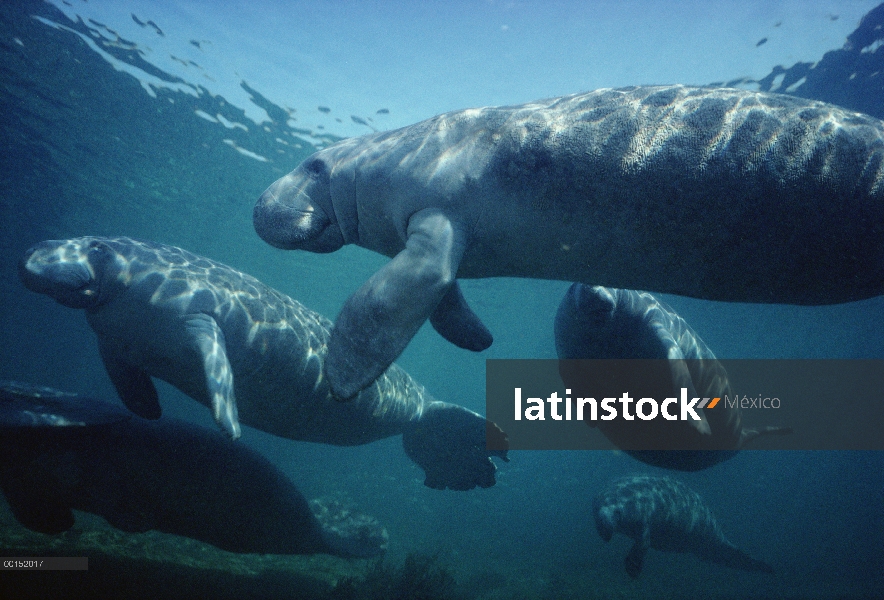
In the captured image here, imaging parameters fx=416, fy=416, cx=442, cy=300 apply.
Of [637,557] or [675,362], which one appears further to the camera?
[637,557]

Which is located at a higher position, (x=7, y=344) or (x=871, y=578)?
(x=7, y=344)

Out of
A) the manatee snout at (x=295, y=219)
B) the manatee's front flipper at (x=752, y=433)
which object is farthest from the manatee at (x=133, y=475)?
the manatee's front flipper at (x=752, y=433)

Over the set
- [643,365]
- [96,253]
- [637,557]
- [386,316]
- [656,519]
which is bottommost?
[637,557]

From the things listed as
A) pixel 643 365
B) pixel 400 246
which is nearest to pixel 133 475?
pixel 400 246

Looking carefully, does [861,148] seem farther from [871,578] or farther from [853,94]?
[871,578]

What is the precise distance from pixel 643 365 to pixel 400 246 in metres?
3.01

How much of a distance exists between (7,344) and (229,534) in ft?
182

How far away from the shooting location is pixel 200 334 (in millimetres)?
3945

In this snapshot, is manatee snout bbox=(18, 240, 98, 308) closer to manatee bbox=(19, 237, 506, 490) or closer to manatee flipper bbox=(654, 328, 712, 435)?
manatee bbox=(19, 237, 506, 490)

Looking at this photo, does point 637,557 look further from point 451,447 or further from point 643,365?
point 643,365

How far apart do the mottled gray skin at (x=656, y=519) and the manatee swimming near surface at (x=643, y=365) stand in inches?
151

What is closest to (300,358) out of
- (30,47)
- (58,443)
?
(58,443)

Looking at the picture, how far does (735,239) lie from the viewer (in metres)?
2.01

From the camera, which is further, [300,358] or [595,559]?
[595,559]
